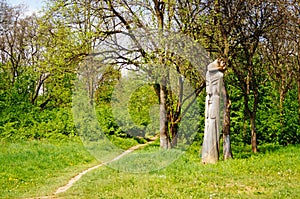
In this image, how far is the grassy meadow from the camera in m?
8.79

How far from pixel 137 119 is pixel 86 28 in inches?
221

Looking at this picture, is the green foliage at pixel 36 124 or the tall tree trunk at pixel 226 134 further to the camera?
the green foliage at pixel 36 124

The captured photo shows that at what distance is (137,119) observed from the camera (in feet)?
66.5

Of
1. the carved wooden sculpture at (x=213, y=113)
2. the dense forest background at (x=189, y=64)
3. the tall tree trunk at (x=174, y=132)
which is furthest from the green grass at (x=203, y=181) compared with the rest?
the tall tree trunk at (x=174, y=132)

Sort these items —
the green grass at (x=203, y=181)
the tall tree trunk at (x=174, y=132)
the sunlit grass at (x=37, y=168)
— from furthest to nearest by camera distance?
1. the tall tree trunk at (x=174, y=132)
2. the sunlit grass at (x=37, y=168)
3. the green grass at (x=203, y=181)

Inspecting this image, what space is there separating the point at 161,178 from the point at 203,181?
3.84ft

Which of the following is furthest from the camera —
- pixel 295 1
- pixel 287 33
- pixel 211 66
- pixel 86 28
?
pixel 287 33

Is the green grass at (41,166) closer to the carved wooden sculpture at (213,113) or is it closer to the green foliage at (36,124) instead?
the carved wooden sculpture at (213,113)

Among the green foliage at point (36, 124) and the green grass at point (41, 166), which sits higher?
the green foliage at point (36, 124)

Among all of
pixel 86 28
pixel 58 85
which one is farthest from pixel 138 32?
pixel 58 85

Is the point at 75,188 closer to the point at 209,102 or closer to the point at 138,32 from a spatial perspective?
the point at 209,102

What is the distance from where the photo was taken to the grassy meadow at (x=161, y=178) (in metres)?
8.79

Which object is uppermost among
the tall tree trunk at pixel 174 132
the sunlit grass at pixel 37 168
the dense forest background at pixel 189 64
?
the dense forest background at pixel 189 64

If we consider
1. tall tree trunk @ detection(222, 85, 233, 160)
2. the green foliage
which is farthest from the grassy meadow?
the green foliage
